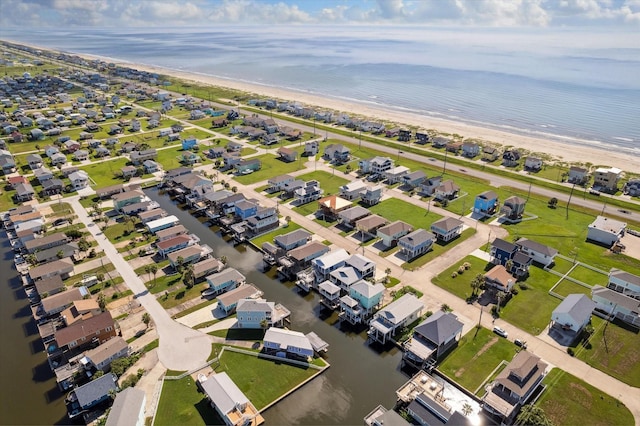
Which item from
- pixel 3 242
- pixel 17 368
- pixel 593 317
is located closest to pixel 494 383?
pixel 593 317

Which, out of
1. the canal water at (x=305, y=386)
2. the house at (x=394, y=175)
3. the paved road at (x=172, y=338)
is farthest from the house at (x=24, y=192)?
the house at (x=394, y=175)

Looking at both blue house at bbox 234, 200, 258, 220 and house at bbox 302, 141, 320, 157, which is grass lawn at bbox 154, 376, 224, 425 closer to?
blue house at bbox 234, 200, 258, 220

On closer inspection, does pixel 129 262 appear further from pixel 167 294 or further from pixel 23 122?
pixel 23 122

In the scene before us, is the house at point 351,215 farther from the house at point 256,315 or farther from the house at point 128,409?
the house at point 128,409

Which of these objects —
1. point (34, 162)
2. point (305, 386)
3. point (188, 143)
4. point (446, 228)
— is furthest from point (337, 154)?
point (34, 162)

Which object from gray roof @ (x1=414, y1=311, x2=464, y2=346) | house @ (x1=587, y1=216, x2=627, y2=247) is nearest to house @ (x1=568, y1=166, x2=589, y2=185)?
house @ (x1=587, y1=216, x2=627, y2=247)

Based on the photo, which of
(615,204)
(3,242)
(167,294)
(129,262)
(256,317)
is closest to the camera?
(256,317)
